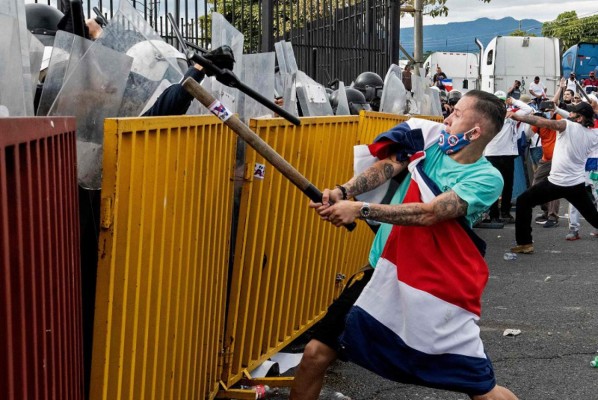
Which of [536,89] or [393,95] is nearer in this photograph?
[393,95]

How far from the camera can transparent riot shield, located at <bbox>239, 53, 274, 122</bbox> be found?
5230 millimetres

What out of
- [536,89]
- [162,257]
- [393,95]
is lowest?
[162,257]

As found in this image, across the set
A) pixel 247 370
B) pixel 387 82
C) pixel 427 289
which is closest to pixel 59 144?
pixel 427 289

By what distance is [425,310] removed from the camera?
3.99m

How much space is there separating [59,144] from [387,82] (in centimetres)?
712

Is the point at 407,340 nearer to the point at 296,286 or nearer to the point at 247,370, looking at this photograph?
the point at 247,370

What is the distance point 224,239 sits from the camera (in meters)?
4.61

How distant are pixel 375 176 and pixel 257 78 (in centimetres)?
124

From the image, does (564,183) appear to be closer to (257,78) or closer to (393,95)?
(393,95)

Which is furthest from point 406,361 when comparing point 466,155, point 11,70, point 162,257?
point 11,70

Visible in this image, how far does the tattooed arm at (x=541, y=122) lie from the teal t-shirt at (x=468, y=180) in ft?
23.0

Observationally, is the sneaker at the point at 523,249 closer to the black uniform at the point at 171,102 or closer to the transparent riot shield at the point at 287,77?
the transparent riot shield at the point at 287,77


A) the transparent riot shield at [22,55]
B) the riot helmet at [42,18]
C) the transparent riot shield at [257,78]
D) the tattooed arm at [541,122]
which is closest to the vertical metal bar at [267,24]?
the tattooed arm at [541,122]

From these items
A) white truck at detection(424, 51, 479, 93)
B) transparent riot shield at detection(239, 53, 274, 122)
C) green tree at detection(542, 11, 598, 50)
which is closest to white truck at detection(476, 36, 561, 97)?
white truck at detection(424, 51, 479, 93)
